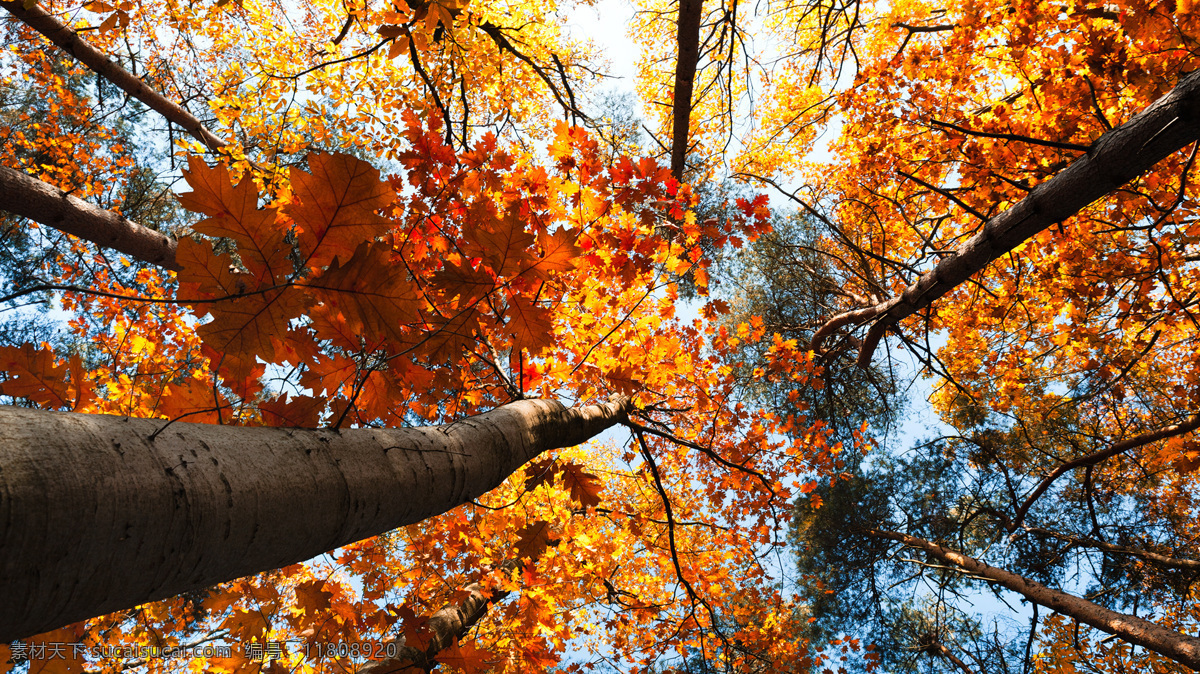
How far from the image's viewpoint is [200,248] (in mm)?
795

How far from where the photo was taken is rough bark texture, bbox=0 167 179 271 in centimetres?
281

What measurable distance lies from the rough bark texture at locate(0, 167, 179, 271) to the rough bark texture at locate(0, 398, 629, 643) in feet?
9.72

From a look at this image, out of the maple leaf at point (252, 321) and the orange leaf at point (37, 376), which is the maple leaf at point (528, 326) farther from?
the orange leaf at point (37, 376)

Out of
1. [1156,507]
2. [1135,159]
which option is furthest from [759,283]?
[1135,159]

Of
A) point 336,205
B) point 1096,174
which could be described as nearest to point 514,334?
point 336,205

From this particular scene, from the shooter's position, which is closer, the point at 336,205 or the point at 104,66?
the point at 336,205

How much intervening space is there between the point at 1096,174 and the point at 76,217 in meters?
5.92

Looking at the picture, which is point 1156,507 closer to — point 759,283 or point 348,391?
point 759,283

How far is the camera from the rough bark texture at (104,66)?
3.15 metres

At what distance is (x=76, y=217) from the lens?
3.07 m

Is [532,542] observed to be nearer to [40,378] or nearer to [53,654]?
[53,654]

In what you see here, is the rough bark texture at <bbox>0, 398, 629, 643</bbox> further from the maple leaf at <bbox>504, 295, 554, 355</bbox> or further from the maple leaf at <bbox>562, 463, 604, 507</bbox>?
the maple leaf at <bbox>562, 463, 604, 507</bbox>

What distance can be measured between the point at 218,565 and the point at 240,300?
1.45ft

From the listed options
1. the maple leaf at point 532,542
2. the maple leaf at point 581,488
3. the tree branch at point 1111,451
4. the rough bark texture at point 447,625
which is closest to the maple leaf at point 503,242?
the maple leaf at point 581,488
